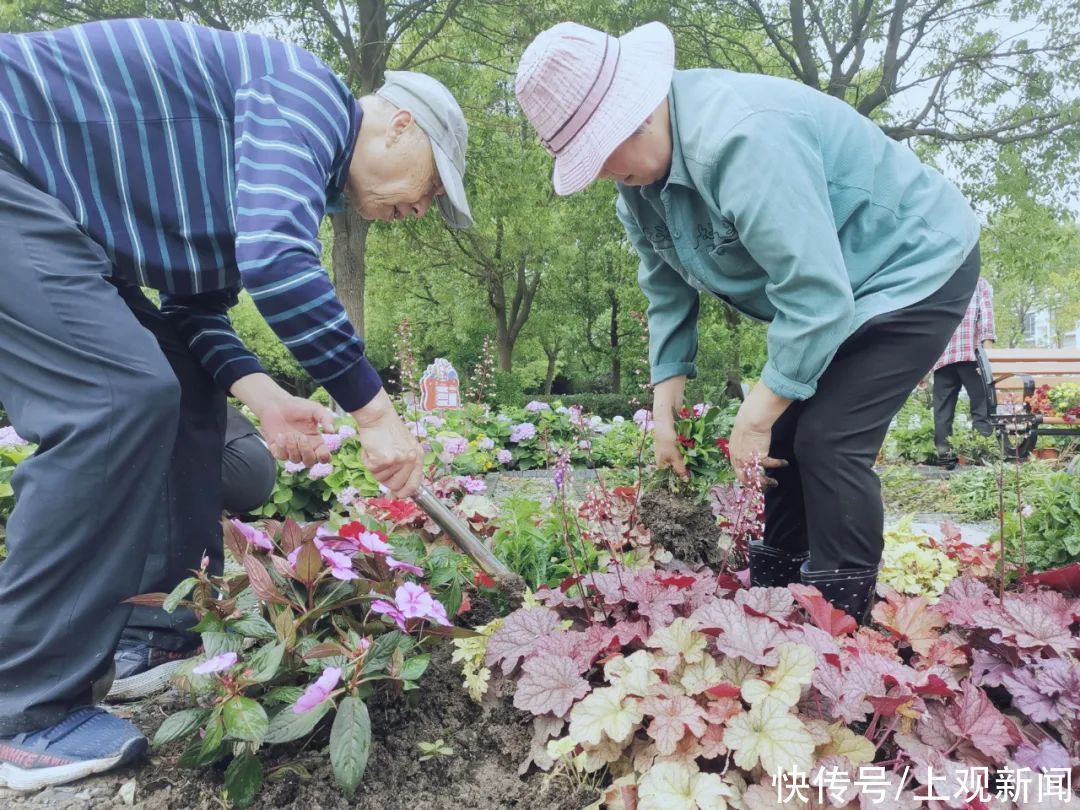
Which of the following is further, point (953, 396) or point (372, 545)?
point (953, 396)

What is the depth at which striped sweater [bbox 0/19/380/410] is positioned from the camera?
1474 mm

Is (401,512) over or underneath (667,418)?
underneath

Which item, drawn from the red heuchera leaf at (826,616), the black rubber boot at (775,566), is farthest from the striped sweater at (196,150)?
the black rubber boot at (775,566)

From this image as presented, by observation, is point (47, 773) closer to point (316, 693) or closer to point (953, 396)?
A: point (316, 693)

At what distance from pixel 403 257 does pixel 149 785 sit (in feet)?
52.5

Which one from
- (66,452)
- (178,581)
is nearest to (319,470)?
(178,581)

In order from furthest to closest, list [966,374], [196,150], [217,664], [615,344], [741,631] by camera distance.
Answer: [615,344]
[966,374]
[196,150]
[741,631]
[217,664]

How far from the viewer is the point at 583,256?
61.9 feet

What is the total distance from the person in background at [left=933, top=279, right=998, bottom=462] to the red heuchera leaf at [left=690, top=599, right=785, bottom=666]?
19.7ft

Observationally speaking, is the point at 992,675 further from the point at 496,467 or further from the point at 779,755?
the point at 496,467

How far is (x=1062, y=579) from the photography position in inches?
74.4

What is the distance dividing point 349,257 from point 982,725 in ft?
31.1

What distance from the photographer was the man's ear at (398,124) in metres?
1.72

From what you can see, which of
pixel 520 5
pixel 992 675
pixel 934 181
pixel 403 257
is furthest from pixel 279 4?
pixel 992 675
